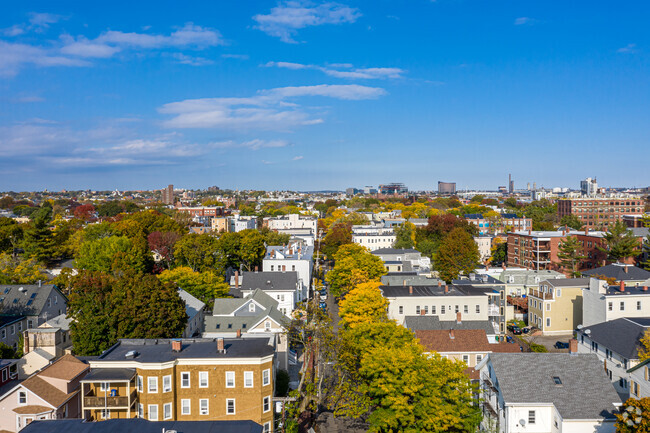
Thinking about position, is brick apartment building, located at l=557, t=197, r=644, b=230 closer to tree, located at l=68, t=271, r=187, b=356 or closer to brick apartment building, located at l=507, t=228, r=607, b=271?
brick apartment building, located at l=507, t=228, r=607, b=271

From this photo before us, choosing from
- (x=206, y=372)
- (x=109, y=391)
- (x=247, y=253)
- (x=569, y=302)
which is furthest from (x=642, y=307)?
(x=247, y=253)

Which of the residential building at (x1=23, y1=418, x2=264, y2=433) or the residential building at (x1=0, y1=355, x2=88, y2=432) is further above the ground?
the residential building at (x1=23, y1=418, x2=264, y2=433)

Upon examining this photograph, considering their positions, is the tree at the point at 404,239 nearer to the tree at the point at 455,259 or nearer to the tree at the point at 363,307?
the tree at the point at 455,259

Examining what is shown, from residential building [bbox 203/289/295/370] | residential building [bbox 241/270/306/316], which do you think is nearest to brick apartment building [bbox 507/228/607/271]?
residential building [bbox 241/270/306/316]

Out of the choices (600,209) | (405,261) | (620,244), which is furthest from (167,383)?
(600,209)

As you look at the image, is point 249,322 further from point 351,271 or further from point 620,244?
point 620,244
